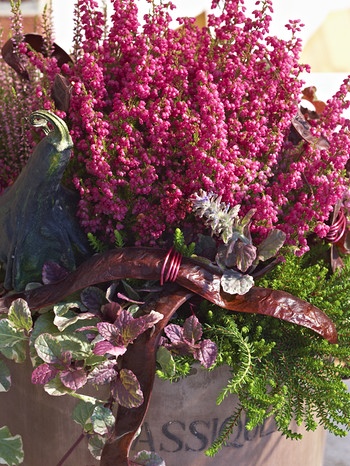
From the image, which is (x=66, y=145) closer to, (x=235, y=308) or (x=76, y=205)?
(x=76, y=205)

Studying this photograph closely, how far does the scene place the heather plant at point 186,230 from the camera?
2.03 ft

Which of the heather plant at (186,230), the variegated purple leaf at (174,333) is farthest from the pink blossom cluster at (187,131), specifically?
the variegated purple leaf at (174,333)

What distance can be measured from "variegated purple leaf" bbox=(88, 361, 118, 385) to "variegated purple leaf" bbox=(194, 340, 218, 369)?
83mm

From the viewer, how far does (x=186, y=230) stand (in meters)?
0.70

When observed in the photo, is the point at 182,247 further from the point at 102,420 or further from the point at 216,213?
the point at 102,420

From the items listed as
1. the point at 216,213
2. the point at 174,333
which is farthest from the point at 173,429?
the point at 216,213

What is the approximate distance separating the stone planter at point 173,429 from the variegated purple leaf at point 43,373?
9 centimetres

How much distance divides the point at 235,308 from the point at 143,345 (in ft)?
0.33

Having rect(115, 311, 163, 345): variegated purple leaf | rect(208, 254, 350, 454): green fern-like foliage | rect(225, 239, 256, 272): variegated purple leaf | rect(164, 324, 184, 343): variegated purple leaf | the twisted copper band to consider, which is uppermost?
rect(225, 239, 256, 272): variegated purple leaf

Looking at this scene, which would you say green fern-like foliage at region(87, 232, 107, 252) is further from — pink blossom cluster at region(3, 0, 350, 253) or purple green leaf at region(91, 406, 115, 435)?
purple green leaf at region(91, 406, 115, 435)

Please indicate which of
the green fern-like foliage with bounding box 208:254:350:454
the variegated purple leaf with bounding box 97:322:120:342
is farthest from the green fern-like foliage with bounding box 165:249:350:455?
the variegated purple leaf with bounding box 97:322:120:342

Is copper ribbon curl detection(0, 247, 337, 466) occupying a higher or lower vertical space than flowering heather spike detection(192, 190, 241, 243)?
lower

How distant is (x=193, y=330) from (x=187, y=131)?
0.21 metres

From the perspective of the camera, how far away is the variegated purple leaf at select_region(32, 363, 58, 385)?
0.61 metres
